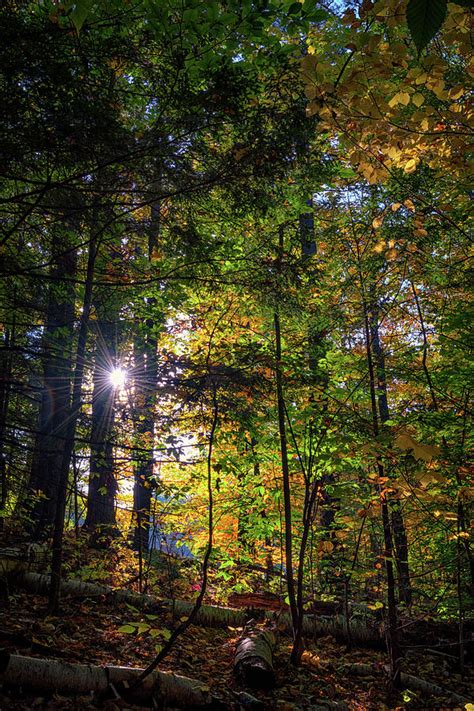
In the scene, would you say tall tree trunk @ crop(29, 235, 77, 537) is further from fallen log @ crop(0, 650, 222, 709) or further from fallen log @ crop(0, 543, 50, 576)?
fallen log @ crop(0, 650, 222, 709)

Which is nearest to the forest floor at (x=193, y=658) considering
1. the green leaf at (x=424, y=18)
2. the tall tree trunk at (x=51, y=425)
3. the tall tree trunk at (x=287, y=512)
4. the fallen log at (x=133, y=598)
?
the fallen log at (x=133, y=598)

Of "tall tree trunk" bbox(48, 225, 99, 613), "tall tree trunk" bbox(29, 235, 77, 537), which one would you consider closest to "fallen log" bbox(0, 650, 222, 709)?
"tall tree trunk" bbox(48, 225, 99, 613)

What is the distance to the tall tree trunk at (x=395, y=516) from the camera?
5.88 metres

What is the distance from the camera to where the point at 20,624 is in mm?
4207

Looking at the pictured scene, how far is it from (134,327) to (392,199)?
5.06 m

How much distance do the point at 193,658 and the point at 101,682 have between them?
180 cm

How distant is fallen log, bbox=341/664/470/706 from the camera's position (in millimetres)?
5014

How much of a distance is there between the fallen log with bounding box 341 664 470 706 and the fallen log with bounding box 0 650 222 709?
2.80 m

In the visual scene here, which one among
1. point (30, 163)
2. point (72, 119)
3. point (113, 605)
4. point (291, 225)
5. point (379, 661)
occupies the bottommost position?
point (379, 661)

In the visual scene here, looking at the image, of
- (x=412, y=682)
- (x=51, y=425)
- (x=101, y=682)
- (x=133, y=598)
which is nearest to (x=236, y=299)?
(x=51, y=425)

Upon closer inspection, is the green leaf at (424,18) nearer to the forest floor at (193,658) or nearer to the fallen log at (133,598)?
the forest floor at (193,658)

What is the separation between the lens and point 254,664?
4.57 m

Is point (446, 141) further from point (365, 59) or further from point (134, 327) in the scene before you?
point (134, 327)

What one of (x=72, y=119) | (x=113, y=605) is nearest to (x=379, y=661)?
(x=113, y=605)
